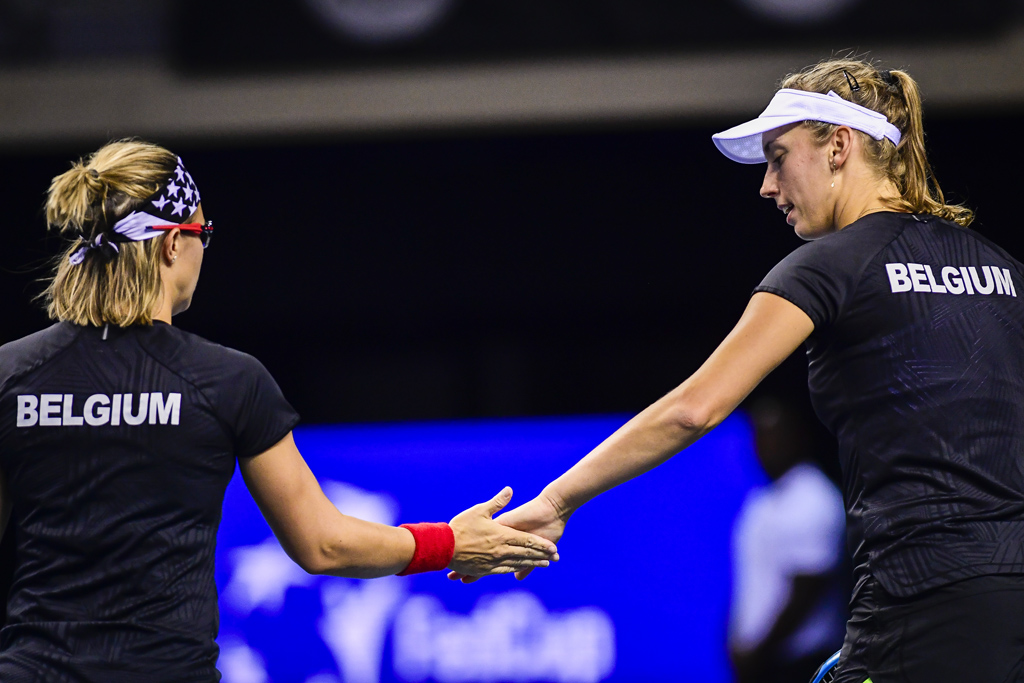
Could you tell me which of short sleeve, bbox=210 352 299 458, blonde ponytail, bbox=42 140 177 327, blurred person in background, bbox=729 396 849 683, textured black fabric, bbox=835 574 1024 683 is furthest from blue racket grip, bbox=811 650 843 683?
blurred person in background, bbox=729 396 849 683

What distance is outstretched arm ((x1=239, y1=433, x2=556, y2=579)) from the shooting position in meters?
1.83

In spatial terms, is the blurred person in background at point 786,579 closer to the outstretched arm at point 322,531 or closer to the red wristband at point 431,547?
the outstretched arm at point 322,531

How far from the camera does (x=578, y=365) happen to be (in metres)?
4.89

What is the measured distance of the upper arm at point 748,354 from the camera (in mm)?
1773

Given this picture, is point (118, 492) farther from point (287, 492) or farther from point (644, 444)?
point (644, 444)

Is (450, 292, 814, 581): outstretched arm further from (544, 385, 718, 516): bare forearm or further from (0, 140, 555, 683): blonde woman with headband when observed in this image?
(0, 140, 555, 683): blonde woman with headband

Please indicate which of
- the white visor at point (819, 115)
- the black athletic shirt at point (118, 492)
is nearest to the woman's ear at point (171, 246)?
the black athletic shirt at point (118, 492)

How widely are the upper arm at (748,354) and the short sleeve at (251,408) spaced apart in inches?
28.3

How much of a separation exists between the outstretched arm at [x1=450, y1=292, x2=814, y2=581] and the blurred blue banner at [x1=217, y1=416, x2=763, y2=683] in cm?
242

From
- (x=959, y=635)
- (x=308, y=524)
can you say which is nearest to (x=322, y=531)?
(x=308, y=524)

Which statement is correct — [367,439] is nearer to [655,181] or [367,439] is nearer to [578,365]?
[578,365]

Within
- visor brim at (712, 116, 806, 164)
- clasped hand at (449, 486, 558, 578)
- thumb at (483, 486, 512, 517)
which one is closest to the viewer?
visor brim at (712, 116, 806, 164)

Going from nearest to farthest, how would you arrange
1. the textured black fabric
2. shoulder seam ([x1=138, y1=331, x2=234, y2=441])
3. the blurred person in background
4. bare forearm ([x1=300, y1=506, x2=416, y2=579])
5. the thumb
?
1. the textured black fabric
2. shoulder seam ([x1=138, y1=331, x2=234, y2=441])
3. bare forearm ([x1=300, y1=506, x2=416, y2=579])
4. the thumb
5. the blurred person in background

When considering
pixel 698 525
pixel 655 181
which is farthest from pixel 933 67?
pixel 698 525
